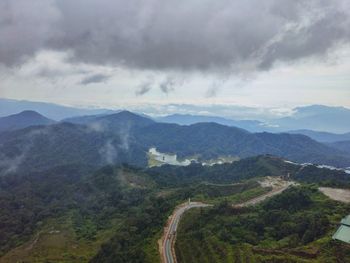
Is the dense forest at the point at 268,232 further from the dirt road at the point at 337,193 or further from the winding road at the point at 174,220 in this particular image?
the dirt road at the point at 337,193

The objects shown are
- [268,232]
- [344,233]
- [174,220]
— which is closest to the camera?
[344,233]

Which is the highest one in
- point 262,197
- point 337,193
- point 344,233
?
point 344,233

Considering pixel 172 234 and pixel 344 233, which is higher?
pixel 344 233

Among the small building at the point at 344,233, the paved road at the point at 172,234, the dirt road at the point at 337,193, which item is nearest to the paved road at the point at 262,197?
the paved road at the point at 172,234

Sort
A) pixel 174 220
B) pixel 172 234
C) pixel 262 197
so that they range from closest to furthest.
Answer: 1. pixel 172 234
2. pixel 174 220
3. pixel 262 197

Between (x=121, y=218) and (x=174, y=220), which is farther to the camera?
(x=121, y=218)

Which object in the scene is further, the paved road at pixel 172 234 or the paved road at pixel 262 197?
the paved road at pixel 262 197

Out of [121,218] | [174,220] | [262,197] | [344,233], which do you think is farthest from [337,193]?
[121,218]

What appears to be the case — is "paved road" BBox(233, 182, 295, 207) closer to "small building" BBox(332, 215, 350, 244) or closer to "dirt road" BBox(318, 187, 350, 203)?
"dirt road" BBox(318, 187, 350, 203)

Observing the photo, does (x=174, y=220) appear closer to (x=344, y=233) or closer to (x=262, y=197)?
(x=262, y=197)

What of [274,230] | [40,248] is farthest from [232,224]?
[40,248]
